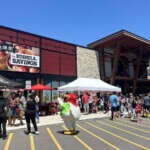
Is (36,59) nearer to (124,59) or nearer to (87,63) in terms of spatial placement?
(87,63)

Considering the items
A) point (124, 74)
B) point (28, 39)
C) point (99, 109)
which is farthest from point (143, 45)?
point (28, 39)

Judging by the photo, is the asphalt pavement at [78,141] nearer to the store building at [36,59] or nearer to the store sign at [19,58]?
the store sign at [19,58]

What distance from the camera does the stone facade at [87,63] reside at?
3117cm

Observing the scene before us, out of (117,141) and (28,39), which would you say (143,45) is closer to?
(28,39)

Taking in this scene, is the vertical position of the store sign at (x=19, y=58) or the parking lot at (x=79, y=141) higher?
the store sign at (x=19, y=58)

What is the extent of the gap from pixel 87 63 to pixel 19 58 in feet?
32.3

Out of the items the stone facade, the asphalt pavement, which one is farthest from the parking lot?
the stone facade

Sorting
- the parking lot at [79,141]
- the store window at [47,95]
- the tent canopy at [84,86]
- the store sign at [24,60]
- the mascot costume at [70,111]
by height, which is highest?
the store sign at [24,60]

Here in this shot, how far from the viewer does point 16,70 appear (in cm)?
2394

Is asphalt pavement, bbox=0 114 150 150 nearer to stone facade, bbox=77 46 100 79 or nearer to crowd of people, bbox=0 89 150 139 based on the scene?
crowd of people, bbox=0 89 150 139

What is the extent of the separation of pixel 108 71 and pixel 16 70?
14.7 meters

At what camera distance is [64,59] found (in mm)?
29422

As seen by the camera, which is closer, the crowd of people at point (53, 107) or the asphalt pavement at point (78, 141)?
the asphalt pavement at point (78, 141)

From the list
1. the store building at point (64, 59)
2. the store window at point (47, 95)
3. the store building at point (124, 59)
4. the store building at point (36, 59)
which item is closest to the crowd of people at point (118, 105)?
the store window at point (47, 95)
